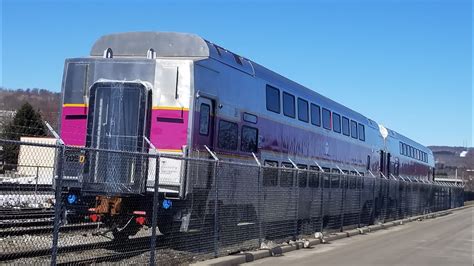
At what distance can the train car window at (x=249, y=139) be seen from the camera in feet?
43.4

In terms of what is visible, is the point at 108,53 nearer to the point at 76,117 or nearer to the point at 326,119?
the point at 76,117

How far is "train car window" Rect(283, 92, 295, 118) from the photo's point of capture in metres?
15.8

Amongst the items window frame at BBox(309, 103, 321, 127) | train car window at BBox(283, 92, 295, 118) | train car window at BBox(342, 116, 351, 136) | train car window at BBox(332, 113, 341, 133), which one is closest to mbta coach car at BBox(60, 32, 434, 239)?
train car window at BBox(283, 92, 295, 118)

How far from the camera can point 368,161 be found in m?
24.7

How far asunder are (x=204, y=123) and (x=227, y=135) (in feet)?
3.68

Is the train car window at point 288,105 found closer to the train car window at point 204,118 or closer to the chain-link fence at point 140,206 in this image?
the chain-link fence at point 140,206

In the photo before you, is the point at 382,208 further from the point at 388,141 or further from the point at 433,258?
the point at 433,258

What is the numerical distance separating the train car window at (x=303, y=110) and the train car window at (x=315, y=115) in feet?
1.74

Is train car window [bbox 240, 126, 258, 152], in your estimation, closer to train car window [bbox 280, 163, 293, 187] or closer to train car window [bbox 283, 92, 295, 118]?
train car window [bbox 280, 163, 293, 187]

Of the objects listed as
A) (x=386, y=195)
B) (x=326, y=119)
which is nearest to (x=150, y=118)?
(x=326, y=119)

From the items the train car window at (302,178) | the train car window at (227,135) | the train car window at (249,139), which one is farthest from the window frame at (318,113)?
the train car window at (227,135)

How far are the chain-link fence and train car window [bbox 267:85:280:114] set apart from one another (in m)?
1.74

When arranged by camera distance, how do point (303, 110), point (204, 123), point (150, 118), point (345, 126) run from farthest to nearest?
point (345, 126) < point (303, 110) < point (204, 123) < point (150, 118)

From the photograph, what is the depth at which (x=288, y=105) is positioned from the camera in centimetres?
1602
